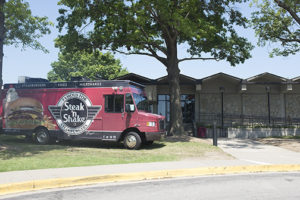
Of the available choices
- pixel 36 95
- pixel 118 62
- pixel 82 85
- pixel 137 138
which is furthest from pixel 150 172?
pixel 118 62

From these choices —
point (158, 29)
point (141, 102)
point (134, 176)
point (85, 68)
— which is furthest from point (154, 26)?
point (85, 68)

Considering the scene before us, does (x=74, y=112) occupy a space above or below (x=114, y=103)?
below

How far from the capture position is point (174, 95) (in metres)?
17.6

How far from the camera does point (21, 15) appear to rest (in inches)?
619

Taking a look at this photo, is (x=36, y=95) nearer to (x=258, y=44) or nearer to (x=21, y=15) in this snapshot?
(x=21, y=15)

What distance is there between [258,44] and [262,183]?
1829cm

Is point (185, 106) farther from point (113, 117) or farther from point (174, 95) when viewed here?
point (113, 117)

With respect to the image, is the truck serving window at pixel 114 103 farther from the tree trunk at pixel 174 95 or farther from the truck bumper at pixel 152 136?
the tree trunk at pixel 174 95

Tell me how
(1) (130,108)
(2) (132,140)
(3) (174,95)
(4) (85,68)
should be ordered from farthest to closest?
(4) (85,68) → (3) (174,95) → (2) (132,140) → (1) (130,108)

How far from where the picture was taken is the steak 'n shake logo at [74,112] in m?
13.3

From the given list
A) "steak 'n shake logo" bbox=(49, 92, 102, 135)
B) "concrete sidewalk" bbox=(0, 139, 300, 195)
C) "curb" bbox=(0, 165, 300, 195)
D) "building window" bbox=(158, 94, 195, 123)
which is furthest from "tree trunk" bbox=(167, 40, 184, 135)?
"curb" bbox=(0, 165, 300, 195)

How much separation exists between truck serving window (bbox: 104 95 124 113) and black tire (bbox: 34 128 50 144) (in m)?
3.57

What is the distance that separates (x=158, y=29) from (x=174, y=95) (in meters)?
4.75

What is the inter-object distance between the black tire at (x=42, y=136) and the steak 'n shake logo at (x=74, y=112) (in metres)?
0.96
